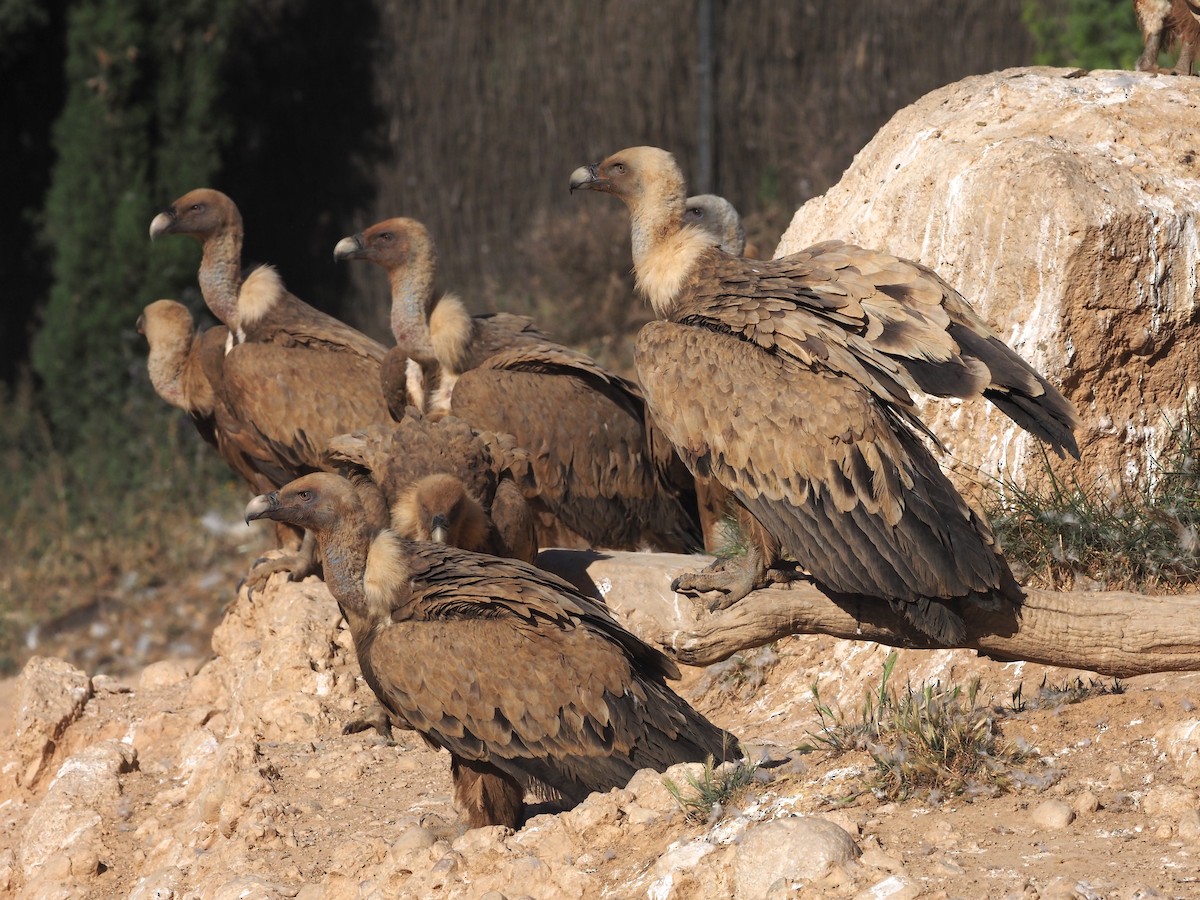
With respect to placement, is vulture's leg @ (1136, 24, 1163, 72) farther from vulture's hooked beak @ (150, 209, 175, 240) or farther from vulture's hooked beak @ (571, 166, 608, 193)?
vulture's hooked beak @ (150, 209, 175, 240)

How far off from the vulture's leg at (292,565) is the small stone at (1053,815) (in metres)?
3.60

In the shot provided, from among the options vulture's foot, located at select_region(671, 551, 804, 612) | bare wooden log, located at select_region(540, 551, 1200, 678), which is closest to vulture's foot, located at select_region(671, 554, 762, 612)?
vulture's foot, located at select_region(671, 551, 804, 612)

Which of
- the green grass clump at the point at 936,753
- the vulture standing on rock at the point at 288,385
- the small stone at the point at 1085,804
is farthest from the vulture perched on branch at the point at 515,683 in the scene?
the vulture standing on rock at the point at 288,385

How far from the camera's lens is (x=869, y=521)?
160 inches

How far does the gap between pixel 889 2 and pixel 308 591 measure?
7.88m

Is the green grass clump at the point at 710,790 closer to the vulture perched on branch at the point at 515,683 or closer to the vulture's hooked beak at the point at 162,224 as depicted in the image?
the vulture perched on branch at the point at 515,683

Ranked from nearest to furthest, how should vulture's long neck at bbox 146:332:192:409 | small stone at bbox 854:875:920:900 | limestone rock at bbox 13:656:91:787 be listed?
small stone at bbox 854:875:920:900
limestone rock at bbox 13:656:91:787
vulture's long neck at bbox 146:332:192:409

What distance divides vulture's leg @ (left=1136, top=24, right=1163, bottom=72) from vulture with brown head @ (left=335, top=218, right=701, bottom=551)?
242 cm

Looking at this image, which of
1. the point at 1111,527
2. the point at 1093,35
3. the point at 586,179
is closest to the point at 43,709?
the point at 586,179

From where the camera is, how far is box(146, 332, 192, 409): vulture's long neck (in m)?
7.33

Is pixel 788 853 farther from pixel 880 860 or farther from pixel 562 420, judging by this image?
pixel 562 420

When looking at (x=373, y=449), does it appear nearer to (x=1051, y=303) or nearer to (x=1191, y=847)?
(x=1051, y=303)

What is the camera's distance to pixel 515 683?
4375 mm

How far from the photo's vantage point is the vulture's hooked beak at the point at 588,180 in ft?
17.7
